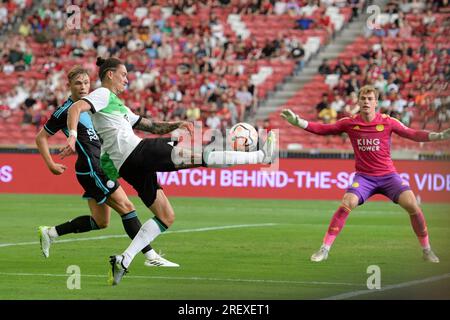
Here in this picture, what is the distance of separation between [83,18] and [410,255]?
24476 millimetres

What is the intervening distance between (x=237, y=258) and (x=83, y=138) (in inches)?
100

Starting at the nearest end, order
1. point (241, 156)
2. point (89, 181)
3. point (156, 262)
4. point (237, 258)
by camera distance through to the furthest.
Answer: point (241, 156) < point (156, 262) < point (89, 181) < point (237, 258)

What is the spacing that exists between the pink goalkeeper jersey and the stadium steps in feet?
63.2

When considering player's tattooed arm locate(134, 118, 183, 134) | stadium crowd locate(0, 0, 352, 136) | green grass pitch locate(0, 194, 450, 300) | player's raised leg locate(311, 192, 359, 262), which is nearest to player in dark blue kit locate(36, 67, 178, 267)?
green grass pitch locate(0, 194, 450, 300)

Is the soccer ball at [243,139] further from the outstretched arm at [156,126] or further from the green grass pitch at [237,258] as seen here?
the green grass pitch at [237,258]

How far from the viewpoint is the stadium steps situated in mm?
33812

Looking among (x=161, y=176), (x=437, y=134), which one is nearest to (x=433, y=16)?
(x=161, y=176)

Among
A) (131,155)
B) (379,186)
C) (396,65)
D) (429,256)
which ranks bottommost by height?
(396,65)

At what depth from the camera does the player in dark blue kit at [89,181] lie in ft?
42.8

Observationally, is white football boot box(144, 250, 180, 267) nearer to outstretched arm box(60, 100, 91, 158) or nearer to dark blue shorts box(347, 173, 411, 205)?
outstretched arm box(60, 100, 91, 158)

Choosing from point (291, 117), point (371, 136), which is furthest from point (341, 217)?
point (291, 117)

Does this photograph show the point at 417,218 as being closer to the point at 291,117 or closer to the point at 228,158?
the point at 291,117

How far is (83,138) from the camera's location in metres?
13.6

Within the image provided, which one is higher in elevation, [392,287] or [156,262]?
[392,287]
